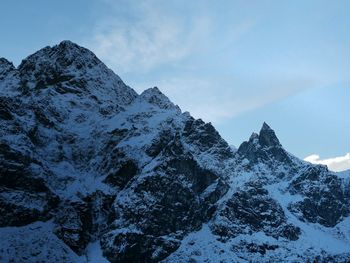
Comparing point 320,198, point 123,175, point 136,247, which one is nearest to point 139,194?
point 123,175

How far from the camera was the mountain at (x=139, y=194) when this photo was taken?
454ft

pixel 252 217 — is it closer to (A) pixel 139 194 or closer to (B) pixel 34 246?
(A) pixel 139 194

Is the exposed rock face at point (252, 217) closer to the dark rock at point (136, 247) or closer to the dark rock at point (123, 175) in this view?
the dark rock at point (136, 247)

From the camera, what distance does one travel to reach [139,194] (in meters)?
152

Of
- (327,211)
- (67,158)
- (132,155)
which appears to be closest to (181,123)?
Result: (132,155)

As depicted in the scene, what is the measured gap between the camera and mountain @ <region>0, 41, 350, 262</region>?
138 metres

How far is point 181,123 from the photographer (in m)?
192

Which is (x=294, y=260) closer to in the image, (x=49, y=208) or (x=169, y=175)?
(x=169, y=175)

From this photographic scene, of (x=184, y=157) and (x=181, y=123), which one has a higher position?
(x=181, y=123)

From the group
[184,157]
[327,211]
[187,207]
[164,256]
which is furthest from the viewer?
A: [327,211]

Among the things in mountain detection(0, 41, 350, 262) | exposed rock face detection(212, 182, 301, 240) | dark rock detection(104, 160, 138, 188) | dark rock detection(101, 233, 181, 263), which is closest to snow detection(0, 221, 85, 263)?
mountain detection(0, 41, 350, 262)

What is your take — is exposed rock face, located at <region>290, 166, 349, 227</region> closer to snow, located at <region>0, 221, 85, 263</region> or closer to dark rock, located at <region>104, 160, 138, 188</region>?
dark rock, located at <region>104, 160, 138, 188</region>

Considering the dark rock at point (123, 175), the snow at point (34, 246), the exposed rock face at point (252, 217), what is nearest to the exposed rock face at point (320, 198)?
the exposed rock face at point (252, 217)

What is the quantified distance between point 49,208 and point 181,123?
208 feet
